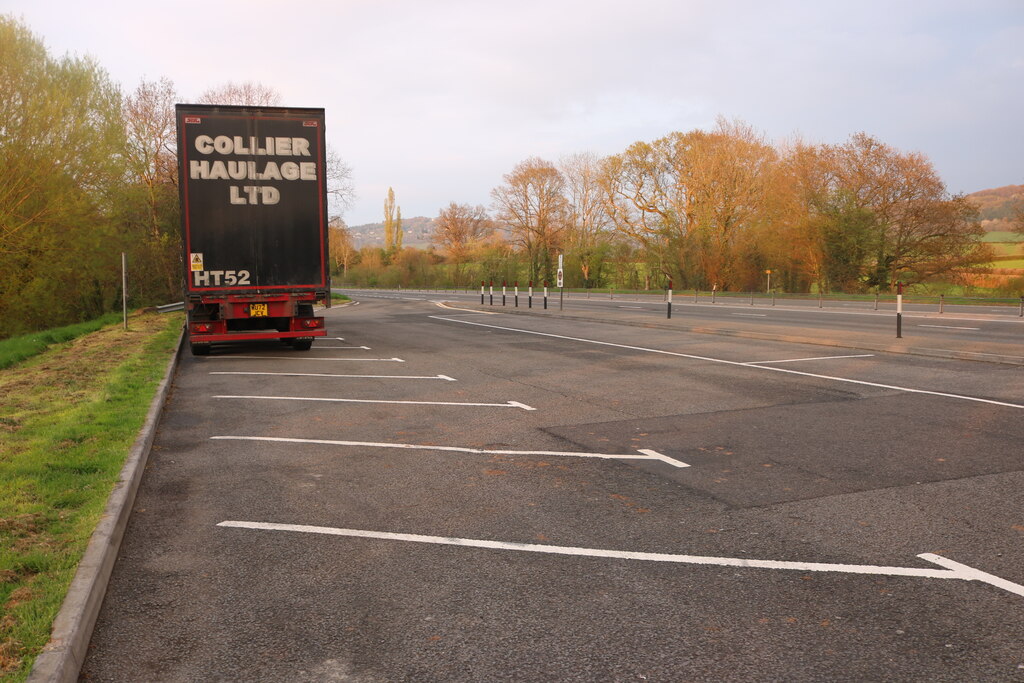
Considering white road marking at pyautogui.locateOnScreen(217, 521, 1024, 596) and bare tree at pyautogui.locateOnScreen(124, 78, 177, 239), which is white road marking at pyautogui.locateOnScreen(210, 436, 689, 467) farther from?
bare tree at pyautogui.locateOnScreen(124, 78, 177, 239)

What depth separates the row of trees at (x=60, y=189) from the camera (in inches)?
823

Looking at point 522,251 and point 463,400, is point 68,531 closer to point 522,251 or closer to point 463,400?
point 463,400

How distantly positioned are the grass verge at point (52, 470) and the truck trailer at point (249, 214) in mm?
1750

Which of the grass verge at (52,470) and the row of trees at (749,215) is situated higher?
the row of trees at (749,215)

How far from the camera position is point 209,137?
1404 cm

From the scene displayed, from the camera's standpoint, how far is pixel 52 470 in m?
5.91

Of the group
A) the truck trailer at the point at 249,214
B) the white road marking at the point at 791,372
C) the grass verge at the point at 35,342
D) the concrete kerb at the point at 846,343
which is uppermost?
the truck trailer at the point at 249,214

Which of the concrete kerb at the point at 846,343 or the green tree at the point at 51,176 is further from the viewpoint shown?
the green tree at the point at 51,176

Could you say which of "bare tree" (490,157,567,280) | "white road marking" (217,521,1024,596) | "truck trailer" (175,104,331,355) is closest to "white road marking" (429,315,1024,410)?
"white road marking" (217,521,1024,596)

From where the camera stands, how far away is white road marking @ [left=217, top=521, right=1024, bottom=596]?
3994 millimetres

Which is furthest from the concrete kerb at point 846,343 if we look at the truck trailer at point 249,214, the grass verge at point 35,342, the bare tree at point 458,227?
the bare tree at point 458,227

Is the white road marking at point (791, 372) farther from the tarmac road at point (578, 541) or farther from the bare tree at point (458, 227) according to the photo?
the bare tree at point (458, 227)

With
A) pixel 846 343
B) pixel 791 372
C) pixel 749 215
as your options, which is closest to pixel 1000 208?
pixel 749 215

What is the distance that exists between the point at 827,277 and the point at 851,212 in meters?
3.84
